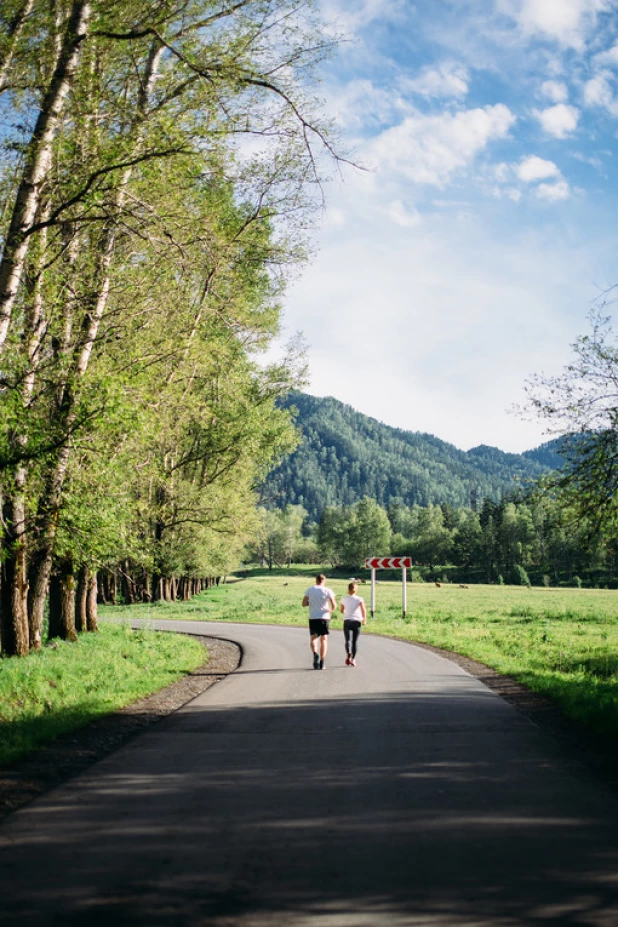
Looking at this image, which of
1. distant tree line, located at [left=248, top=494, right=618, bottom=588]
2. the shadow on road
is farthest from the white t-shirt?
distant tree line, located at [left=248, top=494, right=618, bottom=588]

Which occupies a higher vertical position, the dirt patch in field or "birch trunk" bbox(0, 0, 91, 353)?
"birch trunk" bbox(0, 0, 91, 353)

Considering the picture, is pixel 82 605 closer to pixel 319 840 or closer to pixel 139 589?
pixel 319 840

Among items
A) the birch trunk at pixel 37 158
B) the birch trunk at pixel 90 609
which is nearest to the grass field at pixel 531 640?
the birch trunk at pixel 90 609

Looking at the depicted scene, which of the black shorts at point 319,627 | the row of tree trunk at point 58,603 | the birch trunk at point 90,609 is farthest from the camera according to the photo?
the birch trunk at point 90,609

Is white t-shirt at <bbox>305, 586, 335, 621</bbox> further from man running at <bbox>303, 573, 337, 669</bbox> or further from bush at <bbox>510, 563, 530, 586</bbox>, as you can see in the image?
bush at <bbox>510, 563, 530, 586</bbox>

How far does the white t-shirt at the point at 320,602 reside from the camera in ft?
48.7

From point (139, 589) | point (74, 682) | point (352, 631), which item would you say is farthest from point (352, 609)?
point (139, 589)

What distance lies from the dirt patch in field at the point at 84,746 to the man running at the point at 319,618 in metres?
2.33

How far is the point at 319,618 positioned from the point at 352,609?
89 centimetres

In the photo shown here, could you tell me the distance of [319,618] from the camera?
1473 centimetres

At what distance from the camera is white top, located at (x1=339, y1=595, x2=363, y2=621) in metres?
15.1

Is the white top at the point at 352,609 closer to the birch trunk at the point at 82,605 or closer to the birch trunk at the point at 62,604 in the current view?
the birch trunk at the point at 62,604

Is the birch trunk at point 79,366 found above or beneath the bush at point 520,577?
above

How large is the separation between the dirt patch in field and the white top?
328cm
